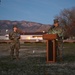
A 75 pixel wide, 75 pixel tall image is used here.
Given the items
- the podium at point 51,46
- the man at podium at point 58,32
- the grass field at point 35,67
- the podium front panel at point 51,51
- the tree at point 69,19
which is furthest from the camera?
the tree at point 69,19

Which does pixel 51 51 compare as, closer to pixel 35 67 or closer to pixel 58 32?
pixel 58 32

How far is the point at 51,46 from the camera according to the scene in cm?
1391

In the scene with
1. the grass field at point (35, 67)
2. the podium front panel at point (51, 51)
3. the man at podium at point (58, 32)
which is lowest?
the grass field at point (35, 67)

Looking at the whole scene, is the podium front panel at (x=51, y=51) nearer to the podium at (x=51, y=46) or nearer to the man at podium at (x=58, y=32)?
the podium at (x=51, y=46)

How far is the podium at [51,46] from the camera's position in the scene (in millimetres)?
13370

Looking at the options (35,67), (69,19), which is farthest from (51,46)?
(69,19)

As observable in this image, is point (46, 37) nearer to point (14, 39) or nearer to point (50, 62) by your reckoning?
point (50, 62)

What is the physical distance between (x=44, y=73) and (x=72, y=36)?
107714mm

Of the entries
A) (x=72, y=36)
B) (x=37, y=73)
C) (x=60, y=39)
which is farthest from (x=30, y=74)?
(x=72, y=36)

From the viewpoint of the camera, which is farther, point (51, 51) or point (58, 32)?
point (58, 32)

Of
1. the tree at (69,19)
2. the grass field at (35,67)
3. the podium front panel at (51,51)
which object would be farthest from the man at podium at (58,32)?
the tree at (69,19)

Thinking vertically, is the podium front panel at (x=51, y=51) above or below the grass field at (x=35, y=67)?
above

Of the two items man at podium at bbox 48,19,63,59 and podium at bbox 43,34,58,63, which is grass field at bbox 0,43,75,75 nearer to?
podium at bbox 43,34,58,63

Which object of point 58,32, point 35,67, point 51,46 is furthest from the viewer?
point 58,32
